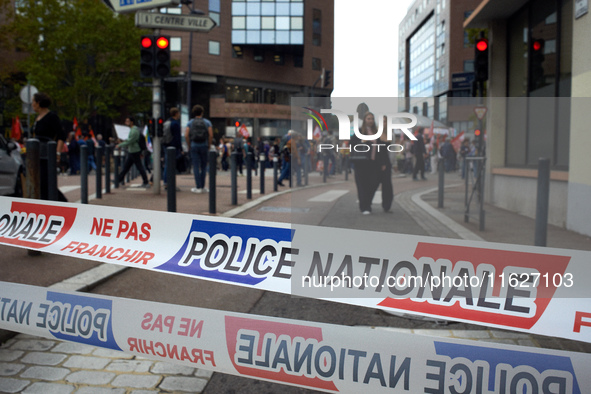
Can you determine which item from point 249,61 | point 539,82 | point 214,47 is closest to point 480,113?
point 539,82

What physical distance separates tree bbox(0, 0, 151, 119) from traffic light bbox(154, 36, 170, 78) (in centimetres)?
2780

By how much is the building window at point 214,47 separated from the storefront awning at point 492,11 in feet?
127

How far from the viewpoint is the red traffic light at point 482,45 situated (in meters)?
11.3

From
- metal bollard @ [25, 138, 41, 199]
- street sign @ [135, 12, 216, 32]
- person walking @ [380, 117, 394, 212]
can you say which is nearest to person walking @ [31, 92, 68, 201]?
metal bollard @ [25, 138, 41, 199]

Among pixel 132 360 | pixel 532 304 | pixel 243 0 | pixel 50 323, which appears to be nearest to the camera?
pixel 532 304

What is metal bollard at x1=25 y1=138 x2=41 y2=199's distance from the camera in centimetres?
544

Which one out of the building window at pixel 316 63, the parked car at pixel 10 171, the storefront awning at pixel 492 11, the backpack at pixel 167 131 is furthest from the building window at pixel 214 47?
the parked car at pixel 10 171

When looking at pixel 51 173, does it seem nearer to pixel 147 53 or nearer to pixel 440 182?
pixel 440 182

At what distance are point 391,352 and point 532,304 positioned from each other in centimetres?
48

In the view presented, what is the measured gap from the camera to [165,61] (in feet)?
36.1

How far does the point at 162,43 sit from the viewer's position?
1095 cm

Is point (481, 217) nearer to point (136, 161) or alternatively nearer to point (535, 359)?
point (535, 359)

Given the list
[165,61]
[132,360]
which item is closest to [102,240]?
[132,360]

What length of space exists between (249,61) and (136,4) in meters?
41.5
